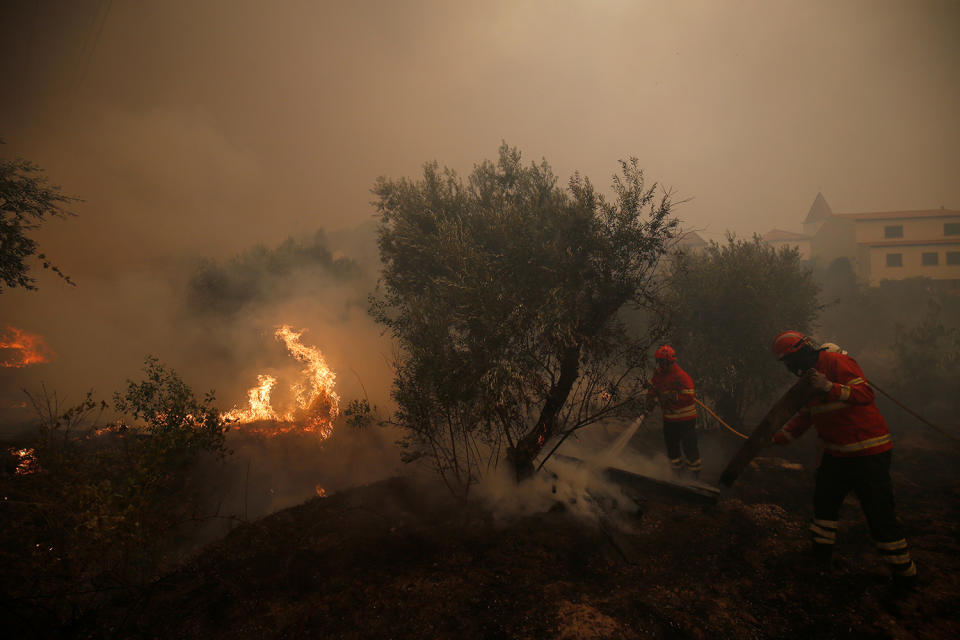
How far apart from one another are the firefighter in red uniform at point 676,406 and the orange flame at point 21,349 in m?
35.2

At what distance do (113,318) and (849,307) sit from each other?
56424 millimetres

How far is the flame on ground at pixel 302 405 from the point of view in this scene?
14.3m

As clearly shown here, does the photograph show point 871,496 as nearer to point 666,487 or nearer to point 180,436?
point 666,487

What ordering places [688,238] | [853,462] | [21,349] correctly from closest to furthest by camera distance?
1. [853,462]
2. [21,349]
3. [688,238]

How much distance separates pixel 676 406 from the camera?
8.20 meters

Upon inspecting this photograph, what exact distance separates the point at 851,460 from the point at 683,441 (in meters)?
3.68

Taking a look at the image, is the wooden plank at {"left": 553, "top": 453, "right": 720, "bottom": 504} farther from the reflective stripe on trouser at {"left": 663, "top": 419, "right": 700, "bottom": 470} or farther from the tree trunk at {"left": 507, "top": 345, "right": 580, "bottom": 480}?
the tree trunk at {"left": 507, "top": 345, "right": 580, "bottom": 480}

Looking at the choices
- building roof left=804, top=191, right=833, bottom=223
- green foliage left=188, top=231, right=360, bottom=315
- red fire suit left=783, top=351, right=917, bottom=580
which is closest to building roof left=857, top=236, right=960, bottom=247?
building roof left=804, top=191, right=833, bottom=223

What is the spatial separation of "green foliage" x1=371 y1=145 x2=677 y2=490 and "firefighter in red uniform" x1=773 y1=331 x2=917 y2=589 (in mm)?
2618

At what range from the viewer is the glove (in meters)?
4.78

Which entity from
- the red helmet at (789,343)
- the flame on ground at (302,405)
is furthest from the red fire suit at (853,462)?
the flame on ground at (302,405)

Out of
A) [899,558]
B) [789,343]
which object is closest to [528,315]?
[789,343]

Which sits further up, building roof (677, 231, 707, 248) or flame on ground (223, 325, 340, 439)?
building roof (677, 231, 707, 248)

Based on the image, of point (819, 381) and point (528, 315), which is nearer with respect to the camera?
point (819, 381)
